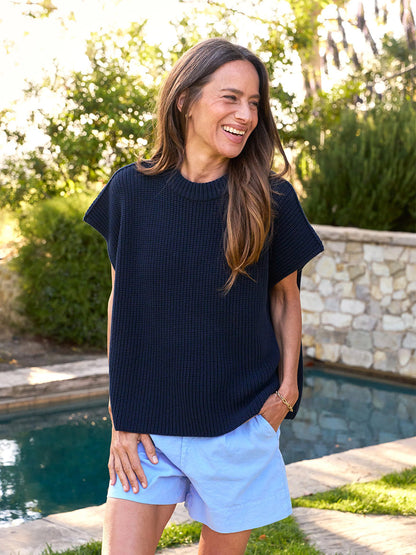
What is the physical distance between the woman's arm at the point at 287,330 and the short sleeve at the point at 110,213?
45 cm

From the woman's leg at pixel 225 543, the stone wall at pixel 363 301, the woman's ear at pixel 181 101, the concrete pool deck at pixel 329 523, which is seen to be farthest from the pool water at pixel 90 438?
the woman's ear at pixel 181 101

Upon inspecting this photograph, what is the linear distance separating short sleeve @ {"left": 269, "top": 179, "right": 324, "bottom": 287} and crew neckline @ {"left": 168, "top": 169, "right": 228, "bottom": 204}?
0.46 ft

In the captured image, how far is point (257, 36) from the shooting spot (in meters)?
10.6

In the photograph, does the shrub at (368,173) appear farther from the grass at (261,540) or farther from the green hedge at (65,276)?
the grass at (261,540)

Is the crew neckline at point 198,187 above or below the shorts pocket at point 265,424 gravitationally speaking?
above

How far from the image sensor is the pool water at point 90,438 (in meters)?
4.63

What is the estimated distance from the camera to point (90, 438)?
578cm

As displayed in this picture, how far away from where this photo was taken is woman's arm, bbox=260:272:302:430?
204 centimetres

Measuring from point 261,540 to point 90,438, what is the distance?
2.70 m

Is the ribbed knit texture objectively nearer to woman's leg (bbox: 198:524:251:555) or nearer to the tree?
woman's leg (bbox: 198:524:251:555)

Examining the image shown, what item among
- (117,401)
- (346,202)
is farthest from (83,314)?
(117,401)

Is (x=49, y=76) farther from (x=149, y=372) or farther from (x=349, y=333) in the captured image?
(x=149, y=372)

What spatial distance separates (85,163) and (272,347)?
8051mm

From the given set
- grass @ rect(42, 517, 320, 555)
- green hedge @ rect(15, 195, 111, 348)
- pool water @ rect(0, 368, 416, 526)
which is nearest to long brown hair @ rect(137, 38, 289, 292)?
grass @ rect(42, 517, 320, 555)
